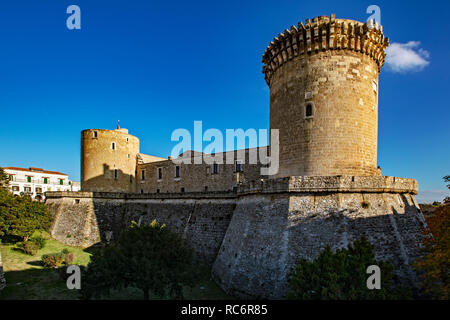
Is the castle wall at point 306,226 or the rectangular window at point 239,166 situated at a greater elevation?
the rectangular window at point 239,166

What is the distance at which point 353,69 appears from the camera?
13.3m

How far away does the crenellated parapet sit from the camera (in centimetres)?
1297

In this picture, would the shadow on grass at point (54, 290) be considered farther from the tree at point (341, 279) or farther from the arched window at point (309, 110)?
the arched window at point (309, 110)

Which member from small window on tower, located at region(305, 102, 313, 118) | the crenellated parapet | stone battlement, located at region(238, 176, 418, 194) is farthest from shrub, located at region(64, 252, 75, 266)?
the crenellated parapet

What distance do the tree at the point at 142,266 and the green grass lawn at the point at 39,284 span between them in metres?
1.61

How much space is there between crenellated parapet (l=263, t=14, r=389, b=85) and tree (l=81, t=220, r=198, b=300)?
38.9 ft

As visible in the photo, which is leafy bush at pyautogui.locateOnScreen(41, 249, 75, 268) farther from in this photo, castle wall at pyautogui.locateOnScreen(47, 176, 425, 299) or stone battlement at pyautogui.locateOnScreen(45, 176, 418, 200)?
stone battlement at pyautogui.locateOnScreen(45, 176, 418, 200)

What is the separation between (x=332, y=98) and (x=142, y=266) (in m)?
12.1

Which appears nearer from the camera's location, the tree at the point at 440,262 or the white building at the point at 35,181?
the tree at the point at 440,262

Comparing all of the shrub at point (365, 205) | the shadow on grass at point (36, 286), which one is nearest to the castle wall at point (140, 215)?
the shadow on grass at point (36, 286)

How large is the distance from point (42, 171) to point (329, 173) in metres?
53.8

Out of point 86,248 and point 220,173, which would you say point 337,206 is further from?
point 86,248

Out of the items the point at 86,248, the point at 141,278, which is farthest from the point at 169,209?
the point at 141,278

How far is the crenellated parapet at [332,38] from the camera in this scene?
13.0 m
